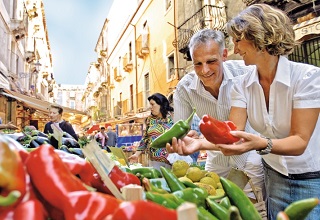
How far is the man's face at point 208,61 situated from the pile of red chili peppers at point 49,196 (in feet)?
5.31

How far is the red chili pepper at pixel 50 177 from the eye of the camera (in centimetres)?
81

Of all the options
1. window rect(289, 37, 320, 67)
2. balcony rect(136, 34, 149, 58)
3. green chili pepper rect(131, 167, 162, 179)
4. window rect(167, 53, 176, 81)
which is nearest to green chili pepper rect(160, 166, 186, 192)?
green chili pepper rect(131, 167, 162, 179)

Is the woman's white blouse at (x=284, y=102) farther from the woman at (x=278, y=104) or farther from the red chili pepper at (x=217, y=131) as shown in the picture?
the red chili pepper at (x=217, y=131)

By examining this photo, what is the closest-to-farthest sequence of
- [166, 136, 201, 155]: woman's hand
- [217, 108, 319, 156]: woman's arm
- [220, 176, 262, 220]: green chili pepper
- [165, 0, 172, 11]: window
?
[220, 176, 262, 220]: green chili pepper
[217, 108, 319, 156]: woman's arm
[166, 136, 201, 155]: woman's hand
[165, 0, 172, 11]: window

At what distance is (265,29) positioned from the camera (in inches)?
68.9

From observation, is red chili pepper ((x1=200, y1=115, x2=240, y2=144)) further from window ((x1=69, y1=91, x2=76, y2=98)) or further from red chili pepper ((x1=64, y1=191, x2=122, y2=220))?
window ((x1=69, y1=91, x2=76, y2=98))

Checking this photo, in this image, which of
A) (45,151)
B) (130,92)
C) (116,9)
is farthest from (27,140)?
(116,9)

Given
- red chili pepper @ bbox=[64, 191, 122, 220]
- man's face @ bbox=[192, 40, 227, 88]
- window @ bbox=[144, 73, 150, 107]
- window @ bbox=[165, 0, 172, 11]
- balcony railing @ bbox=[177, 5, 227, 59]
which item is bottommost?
red chili pepper @ bbox=[64, 191, 122, 220]

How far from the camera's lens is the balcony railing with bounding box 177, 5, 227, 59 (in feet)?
34.5

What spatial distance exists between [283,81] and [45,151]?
4.58 feet

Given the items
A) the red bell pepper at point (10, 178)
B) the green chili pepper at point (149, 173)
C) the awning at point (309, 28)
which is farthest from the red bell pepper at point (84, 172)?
the awning at point (309, 28)

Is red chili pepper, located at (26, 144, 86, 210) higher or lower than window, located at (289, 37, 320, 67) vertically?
lower

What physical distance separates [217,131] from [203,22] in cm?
1014

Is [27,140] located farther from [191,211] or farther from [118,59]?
[118,59]
